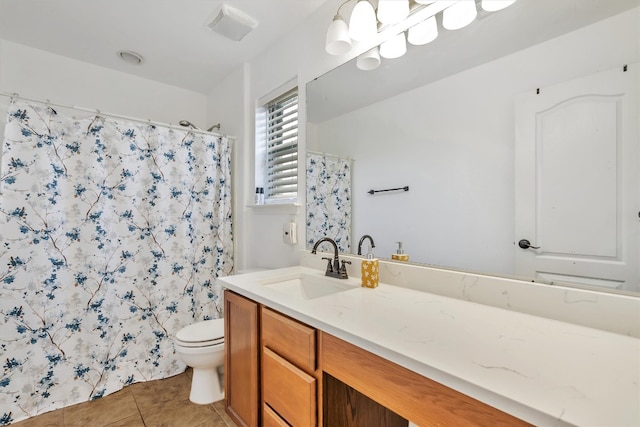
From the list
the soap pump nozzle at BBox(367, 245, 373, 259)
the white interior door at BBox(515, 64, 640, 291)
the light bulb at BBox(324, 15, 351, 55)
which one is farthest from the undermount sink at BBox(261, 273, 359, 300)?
the light bulb at BBox(324, 15, 351, 55)

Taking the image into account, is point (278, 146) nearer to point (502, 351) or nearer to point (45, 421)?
point (502, 351)

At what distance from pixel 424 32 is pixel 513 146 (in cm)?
64

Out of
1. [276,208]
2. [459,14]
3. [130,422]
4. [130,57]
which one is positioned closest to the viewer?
[459,14]

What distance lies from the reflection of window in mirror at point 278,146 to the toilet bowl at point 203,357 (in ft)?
3.31

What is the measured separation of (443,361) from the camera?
62 cm

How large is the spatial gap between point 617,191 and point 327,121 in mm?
1292

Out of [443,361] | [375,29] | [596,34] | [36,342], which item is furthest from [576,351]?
[36,342]

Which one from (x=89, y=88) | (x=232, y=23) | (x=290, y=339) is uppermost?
(x=232, y=23)

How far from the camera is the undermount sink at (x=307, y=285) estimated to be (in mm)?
1369

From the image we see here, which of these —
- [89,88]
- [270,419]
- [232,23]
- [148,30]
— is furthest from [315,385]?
[89,88]

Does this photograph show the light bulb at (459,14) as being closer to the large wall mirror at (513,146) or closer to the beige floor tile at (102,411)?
the large wall mirror at (513,146)

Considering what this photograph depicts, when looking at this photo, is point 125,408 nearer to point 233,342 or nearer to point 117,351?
point 117,351

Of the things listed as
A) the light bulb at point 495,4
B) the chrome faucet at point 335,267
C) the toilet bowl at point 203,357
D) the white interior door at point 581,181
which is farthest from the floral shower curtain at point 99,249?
the white interior door at point 581,181

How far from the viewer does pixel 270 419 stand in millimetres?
1134
